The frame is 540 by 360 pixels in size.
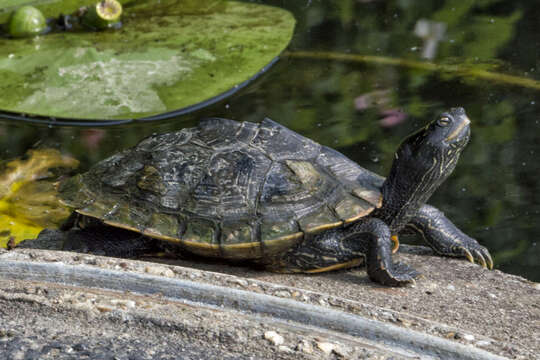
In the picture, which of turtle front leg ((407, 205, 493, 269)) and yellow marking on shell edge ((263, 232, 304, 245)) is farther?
turtle front leg ((407, 205, 493, 269))

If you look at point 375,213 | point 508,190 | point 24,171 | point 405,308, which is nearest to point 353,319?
point 405,308

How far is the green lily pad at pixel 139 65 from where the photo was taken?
5.16 m

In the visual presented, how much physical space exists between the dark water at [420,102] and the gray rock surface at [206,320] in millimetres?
1145

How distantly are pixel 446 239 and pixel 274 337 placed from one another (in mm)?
1510

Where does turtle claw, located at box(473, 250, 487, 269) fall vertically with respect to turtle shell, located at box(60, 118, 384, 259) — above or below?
below

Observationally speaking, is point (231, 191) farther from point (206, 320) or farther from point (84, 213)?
point (206, 320)

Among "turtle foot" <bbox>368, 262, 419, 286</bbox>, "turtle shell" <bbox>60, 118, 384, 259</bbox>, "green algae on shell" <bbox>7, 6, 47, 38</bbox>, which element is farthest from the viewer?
"green algae on shell" <bbox>7, 6, 47, 38</bbox>

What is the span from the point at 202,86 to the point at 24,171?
1631 millimetres

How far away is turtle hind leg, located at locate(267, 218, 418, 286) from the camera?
10.1 ft

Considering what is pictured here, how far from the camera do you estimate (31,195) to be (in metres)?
4.34

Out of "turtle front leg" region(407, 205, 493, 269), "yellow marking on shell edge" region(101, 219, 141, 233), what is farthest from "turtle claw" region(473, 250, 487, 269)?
"yellow marking on shell edge" region(101, 219, 141, 233)

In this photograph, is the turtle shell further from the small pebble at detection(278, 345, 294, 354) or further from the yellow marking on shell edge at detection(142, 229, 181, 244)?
the small pebble at detection(278, 345, 294, 354)

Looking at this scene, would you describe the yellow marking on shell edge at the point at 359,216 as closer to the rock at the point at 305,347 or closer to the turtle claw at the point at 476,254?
the turtle claw at the point at 476,254

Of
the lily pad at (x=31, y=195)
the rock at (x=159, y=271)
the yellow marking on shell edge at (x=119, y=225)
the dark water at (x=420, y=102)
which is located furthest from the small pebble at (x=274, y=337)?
the lily pad at (x=31, y=195)
